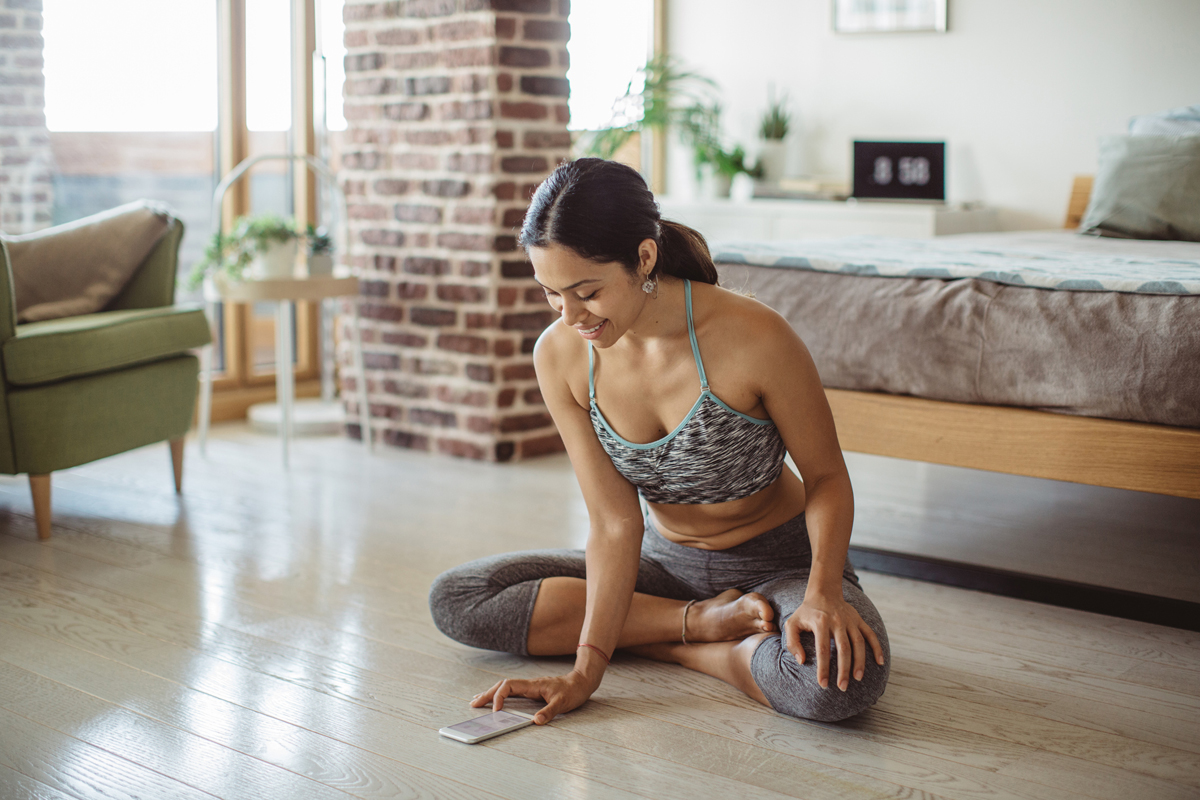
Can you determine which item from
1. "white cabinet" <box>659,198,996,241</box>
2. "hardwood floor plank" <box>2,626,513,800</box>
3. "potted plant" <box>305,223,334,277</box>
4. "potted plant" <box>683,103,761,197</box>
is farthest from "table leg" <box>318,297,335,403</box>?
"hardwood floor plank" <box>2,626,513,800</box>

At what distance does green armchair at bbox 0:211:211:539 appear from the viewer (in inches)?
109

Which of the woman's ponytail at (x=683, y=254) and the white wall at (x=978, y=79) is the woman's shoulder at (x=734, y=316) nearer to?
the woman's ponytail at (x=683, y=254)

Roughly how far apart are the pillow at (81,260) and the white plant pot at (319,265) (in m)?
0.53

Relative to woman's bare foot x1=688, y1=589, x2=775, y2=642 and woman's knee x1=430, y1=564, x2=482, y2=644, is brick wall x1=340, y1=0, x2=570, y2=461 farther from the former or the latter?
woman's bare foot x1=688, y1=589, x2=775, y2=642

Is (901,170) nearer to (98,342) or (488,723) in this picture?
(98,342)

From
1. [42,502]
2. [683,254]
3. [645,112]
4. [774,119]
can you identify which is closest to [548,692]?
[683,254]

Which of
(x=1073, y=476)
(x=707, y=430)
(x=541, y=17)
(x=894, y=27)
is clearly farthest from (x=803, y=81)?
(x=707, y=430)

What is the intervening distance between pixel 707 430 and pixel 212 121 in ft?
10.4

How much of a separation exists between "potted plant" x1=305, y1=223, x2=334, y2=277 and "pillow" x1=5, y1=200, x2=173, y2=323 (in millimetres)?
532

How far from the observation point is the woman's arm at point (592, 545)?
1.82 m

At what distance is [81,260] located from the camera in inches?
126

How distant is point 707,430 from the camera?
5.99ft

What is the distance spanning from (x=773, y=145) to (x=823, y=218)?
0.66 m

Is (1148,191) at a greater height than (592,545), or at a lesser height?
greater
